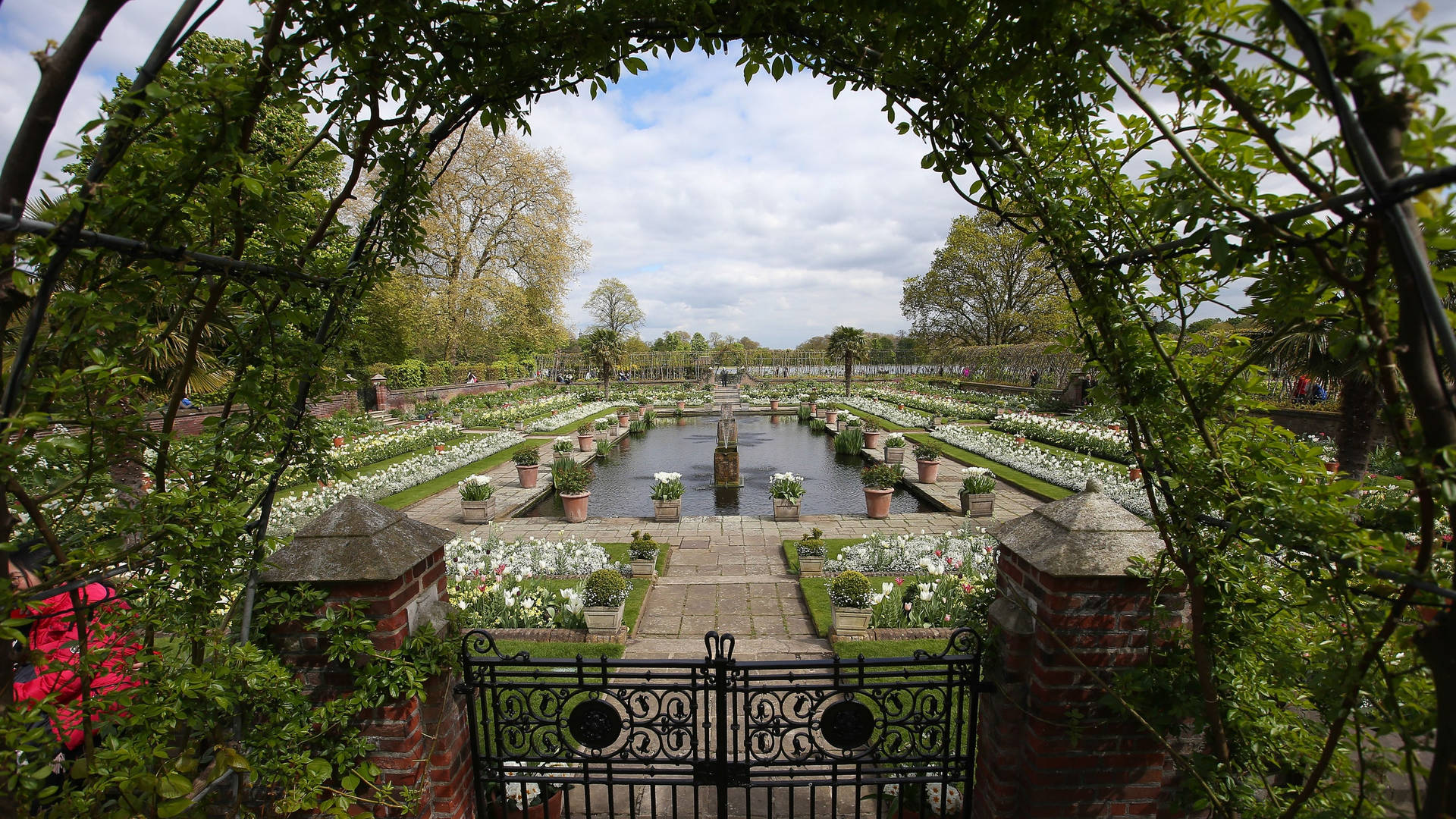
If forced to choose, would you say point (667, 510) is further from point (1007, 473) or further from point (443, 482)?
point (1007, 473)

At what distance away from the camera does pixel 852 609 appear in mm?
5461

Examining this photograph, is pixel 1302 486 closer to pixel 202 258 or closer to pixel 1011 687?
pixel 1011 687

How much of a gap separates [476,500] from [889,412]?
17963 mm

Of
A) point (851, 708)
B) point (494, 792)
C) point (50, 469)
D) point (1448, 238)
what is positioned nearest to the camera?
point (1448, 238)

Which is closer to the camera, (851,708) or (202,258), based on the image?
(202,258)

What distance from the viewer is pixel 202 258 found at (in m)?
1.65

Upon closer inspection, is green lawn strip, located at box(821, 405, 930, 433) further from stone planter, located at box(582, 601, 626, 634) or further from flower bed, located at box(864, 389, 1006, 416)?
stone planter, located at box(582, 601, 626, 634)

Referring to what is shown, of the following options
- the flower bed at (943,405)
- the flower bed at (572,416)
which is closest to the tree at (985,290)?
the flower bed at (943,405)

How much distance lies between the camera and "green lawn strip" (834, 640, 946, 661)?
5199 mm

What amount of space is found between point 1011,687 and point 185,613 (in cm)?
319

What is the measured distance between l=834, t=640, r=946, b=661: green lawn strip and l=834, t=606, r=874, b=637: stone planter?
0.25 feet

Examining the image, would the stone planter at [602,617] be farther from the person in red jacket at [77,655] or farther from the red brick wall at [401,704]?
the person in red jacket at [77,655]

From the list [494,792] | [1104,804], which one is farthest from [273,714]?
[1104,804]

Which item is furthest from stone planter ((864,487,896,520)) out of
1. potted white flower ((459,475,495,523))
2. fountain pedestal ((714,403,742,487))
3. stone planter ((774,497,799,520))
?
potted white flower ((459,475,495,523))
